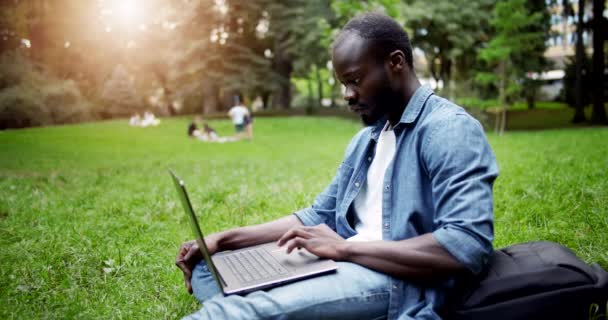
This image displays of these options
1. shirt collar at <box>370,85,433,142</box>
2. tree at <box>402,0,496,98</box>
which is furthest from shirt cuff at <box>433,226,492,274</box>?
tree at <box>402,0,496,98</box>

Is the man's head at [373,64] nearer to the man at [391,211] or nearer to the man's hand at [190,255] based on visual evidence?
the man at [391,211]

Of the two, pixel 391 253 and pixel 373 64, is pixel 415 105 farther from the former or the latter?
pixel 391 253

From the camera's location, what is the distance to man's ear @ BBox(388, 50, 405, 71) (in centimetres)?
222

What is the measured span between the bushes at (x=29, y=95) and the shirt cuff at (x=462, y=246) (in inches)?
263

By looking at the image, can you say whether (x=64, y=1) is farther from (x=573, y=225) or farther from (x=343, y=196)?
(x=573, y=225)

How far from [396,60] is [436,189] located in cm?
65

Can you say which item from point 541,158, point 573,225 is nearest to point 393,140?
point 573,225

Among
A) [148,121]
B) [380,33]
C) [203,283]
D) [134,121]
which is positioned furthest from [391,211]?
[148,121]

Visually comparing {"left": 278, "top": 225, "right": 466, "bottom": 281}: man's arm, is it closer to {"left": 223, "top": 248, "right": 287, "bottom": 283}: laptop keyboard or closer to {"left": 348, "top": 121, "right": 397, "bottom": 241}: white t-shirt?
{"left": 223, "top": 248, "right": 287, "bottom": 283}: laptop keyboard

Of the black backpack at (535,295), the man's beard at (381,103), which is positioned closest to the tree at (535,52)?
the man's beard at (381,103)

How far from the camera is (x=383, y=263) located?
6.61ft

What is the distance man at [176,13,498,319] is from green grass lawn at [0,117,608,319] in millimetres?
1236

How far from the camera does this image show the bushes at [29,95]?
6629 millimetres

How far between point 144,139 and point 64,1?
10.6 metres
